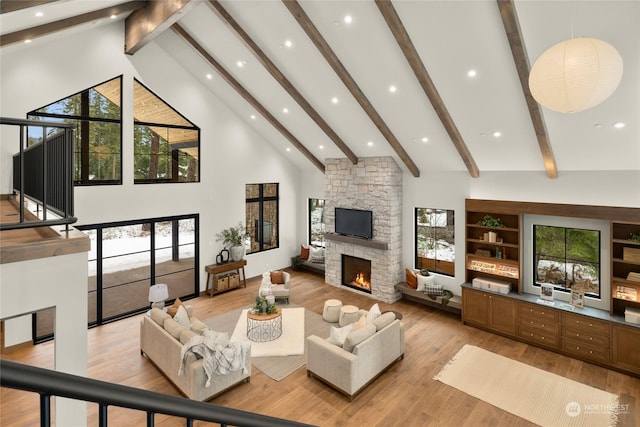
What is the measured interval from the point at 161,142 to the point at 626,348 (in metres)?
9.91

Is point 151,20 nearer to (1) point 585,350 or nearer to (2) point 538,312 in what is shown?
(2) point 538,312

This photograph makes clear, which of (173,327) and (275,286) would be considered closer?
(173,327)

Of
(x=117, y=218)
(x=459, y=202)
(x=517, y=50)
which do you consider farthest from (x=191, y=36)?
(x=459, y=202)

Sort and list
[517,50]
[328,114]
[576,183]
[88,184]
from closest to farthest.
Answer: [517,50] → [576,183] → [88,184] → [328,114]

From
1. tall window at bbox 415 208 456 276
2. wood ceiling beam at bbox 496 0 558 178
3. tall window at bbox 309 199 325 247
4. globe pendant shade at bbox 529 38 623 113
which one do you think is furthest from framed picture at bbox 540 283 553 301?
tall window at bbox 309 199 325 247

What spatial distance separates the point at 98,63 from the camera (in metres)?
7.29

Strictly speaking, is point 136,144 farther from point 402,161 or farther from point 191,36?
point 402,161

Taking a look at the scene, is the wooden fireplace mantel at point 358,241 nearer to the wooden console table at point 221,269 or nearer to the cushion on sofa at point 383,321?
the wooden console table at point 221,269

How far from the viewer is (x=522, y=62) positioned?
182 inches

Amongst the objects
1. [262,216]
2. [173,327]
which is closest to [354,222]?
[262,216]

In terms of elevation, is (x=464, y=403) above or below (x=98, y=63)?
below

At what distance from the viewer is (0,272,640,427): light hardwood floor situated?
4836 millimetres

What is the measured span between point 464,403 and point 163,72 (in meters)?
8.82

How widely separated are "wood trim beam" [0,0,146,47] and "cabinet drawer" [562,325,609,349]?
31.9ft
